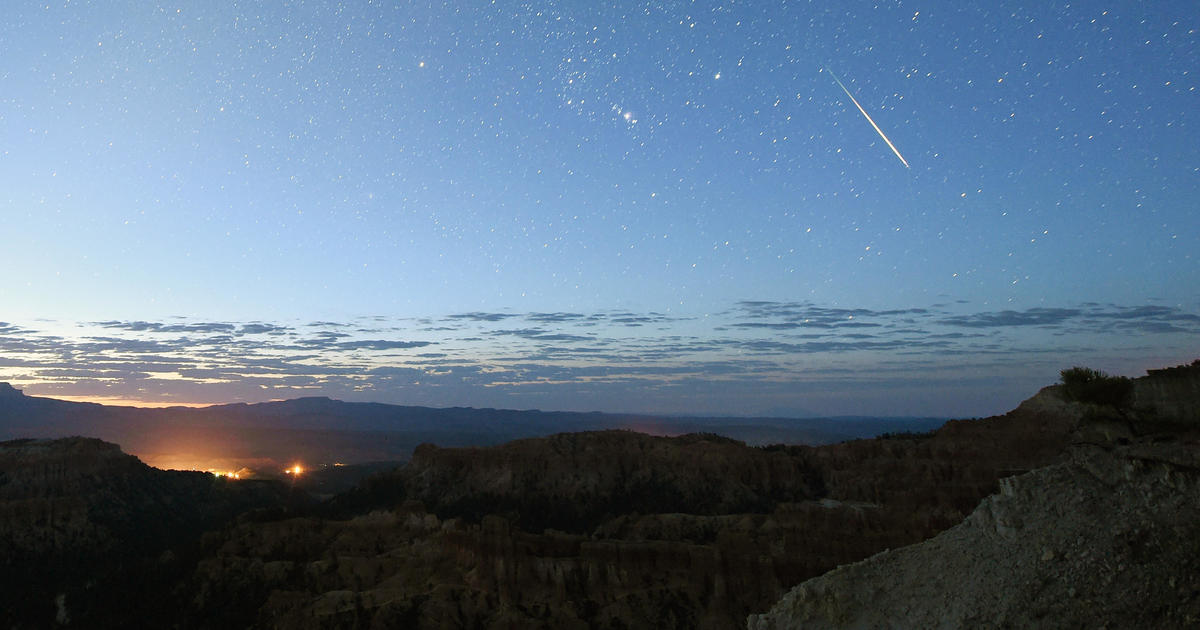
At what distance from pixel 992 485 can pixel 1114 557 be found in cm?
6178

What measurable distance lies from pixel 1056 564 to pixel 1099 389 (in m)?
12.1

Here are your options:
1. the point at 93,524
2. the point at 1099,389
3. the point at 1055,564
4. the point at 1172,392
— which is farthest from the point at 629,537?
the point at 93,524

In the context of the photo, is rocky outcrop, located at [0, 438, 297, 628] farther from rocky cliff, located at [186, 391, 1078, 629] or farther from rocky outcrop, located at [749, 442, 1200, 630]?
rocky outcrop, located at [749, 442, 1200, 630]

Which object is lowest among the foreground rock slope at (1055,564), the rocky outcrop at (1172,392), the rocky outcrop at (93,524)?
the rocky outcrop at (93,524)

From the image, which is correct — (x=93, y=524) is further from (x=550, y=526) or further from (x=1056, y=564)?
(x=1056, y=564)

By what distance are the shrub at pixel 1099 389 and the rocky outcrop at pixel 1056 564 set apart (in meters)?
5.36

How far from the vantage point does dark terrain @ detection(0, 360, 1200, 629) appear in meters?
48.7

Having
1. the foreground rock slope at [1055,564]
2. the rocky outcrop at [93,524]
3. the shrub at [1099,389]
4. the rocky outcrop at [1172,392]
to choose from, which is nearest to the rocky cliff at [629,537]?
the rocky outcrop at [1172,392]

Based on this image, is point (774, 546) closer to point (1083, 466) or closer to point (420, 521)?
point (420, 521)

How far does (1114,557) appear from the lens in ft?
37.9

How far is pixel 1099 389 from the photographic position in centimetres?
2152

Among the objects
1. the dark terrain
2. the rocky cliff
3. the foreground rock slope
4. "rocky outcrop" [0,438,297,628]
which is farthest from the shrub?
"rocky outcrop" [0,438,297,628]

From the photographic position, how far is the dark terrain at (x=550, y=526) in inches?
1917

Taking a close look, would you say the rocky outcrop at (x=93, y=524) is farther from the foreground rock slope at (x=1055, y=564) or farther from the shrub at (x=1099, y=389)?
the shrub at (x=1099, y=389)
